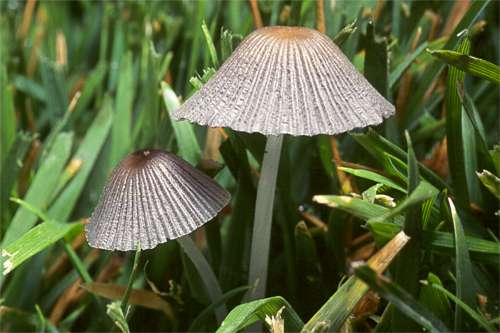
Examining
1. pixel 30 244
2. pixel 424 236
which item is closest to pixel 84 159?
pixel 30 244

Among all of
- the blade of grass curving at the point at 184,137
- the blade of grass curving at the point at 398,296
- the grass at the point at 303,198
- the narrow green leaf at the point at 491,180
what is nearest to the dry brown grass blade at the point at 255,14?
the grass at the point at 303,198

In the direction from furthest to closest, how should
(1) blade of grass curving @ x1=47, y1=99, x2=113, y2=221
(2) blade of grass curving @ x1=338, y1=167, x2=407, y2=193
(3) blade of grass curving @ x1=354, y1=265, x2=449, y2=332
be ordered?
1. (1) blade of grass curving @ x1=47, y1=99, x2=113, y2=221
2. (2) blade of grass curving @ x1=338, y1=167, x2=407, y2=193
3. (3) blade of grass curving @ x1=354, y1=265, x2=449, y2=332

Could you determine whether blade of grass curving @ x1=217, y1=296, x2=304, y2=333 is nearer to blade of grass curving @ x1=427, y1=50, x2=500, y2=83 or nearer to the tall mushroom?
the tall mushroom

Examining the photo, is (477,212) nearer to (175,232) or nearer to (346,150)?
(346,150)

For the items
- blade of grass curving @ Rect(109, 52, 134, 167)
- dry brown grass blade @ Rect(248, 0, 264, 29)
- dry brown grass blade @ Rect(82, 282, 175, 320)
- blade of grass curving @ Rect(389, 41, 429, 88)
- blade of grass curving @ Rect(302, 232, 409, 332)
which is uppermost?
dry brown grass blade @ Rect(248, 0, 264, 29)

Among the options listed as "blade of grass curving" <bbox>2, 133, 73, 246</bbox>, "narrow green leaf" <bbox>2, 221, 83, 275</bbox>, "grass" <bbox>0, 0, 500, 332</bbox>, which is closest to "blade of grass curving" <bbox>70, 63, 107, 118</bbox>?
"grass" <bbox>0, 0, 500, 332</bbox>

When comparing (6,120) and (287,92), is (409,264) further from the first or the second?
(6,120)

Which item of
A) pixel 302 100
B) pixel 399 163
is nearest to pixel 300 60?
pixel 302 100
